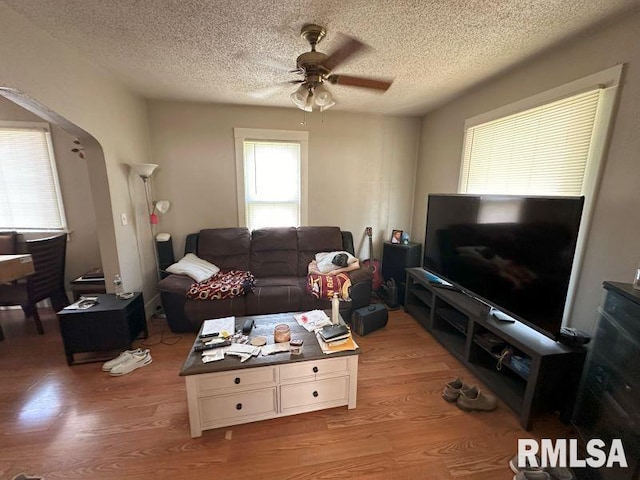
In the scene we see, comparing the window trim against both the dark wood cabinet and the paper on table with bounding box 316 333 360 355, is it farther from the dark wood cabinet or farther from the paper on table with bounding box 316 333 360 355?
the paper on table with bounding box 316 333 360 355

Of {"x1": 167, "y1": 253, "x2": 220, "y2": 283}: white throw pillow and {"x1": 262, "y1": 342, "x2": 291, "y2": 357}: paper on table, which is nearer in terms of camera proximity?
{"x1": 262, "y1": 342, "x2": 291, "y2": 357}: paper on table

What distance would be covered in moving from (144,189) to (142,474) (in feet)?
8.91

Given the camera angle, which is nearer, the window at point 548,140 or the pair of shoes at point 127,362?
the window at point 548,140

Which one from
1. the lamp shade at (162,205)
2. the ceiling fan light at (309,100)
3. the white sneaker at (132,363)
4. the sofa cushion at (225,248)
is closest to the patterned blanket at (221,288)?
the sofa cushion at (225,248)

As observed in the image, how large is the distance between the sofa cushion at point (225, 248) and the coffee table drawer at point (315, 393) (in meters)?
1.84

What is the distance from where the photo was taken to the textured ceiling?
4.76ft

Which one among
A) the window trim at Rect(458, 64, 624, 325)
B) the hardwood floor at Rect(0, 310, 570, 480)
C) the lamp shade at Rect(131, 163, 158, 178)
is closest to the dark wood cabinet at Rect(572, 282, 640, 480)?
the hardwood floor at Rect(0, 310, 570, 480)

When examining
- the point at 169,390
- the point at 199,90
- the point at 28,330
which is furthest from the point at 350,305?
the point at 28,330

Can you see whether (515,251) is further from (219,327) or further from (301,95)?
(219,327)

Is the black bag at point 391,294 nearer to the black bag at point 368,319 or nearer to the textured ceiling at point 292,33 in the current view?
the black bag at point 368,319

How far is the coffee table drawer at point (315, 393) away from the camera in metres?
1.65

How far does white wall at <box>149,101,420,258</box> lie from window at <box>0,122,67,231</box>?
3.55 ft

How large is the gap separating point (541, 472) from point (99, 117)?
Answer: 12.8 feet

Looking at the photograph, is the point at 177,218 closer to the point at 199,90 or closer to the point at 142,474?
the point at 199,90
